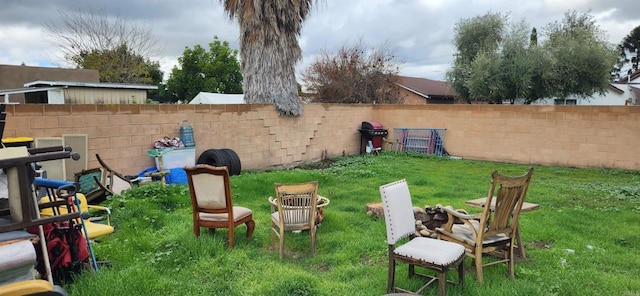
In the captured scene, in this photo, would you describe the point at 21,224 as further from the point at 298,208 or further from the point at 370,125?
the point at 370,125

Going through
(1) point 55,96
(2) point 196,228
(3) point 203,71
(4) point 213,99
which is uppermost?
(3) point 203,71

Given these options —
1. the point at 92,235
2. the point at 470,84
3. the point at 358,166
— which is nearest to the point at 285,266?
the point at 92,235

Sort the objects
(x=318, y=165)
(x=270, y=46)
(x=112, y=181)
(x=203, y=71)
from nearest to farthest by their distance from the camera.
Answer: (x=112, y=181) → (x=270, y=46) → (x=318, y=165) → (x=203, y=71)

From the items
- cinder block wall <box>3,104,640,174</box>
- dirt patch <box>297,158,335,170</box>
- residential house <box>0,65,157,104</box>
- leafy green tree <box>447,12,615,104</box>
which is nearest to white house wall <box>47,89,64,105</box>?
residential house <box>0,65,157,104</box>

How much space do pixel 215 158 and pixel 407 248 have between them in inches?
230

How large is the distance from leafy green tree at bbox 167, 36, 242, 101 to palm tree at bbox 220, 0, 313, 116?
1731 centimetres

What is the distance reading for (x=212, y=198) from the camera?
14.1ft

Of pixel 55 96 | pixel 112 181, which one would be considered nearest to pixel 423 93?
pixel 55 96

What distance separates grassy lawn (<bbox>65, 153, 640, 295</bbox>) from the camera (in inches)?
134

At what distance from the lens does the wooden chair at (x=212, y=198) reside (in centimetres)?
422

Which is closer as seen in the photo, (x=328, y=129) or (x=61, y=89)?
(x=61, y=89)

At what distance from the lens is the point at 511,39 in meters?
18.5

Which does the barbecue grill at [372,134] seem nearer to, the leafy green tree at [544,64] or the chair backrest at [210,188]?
the leafy green tree at [544,64]

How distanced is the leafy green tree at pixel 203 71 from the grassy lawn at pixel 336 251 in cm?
2110
